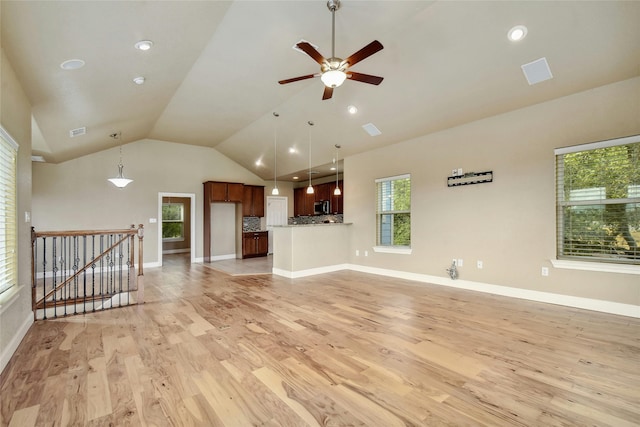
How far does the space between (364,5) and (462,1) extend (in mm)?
1002

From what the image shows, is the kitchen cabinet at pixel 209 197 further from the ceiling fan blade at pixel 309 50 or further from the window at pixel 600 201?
the window at pixel 600 201

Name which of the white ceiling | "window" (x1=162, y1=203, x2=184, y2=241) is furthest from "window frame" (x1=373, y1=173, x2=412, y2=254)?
"window" (x1=162, y1=203, x2=184, y2=241)

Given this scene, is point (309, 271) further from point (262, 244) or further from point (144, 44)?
point (144, 44)

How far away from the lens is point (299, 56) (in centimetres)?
403

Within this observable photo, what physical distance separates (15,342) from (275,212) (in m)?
7.73

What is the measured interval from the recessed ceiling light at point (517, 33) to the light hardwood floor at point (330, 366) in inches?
128

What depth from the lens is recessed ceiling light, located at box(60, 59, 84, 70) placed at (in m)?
2.79

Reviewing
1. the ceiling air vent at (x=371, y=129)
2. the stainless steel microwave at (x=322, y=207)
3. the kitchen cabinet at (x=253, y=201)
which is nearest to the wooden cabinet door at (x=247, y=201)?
the kitchen cabinet at (x=253, y=201)

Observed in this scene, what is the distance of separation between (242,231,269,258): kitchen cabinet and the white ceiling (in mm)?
4551

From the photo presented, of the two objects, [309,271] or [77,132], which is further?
[309,271]

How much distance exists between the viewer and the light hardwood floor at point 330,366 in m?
1.89

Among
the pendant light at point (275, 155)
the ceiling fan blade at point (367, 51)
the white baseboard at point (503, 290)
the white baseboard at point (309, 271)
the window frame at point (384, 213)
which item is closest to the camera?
the ceiling fan blade at point (367, 51)

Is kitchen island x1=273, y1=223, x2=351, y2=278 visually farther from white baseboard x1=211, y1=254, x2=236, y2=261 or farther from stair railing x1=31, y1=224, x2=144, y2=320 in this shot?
white baseboard x1=211, y1=254, x2=236, y2=261

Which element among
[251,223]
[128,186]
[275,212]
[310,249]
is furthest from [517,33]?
[128,186]
